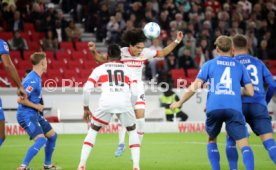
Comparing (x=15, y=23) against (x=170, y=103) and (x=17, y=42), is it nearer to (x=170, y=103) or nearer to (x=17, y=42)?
(x=17, y=42)

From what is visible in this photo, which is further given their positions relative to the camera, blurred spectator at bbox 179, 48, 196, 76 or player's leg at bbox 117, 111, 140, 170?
blurred spectator at bbox 179, 48, 196, 76

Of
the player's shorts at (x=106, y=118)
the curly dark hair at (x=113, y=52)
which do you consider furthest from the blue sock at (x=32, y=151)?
the curly dark hair at (x=113, y=52)

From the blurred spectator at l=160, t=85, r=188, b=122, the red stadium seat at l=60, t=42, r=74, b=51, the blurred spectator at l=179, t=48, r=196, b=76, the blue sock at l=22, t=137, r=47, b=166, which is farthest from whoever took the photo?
the red stadium seat at l=60, t=42, r=74, b=51

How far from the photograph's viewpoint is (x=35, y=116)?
11766 millimetres

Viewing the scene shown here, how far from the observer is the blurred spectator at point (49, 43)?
82.2ft

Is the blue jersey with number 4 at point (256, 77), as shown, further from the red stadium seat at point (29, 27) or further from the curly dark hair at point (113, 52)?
the red stadium seat at point (29, 27)

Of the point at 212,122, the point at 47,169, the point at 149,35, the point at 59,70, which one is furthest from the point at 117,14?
the point at 212,122

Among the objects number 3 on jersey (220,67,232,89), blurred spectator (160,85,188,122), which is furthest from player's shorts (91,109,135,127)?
blurred spectator (160,85,188,122)

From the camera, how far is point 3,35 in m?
24.9

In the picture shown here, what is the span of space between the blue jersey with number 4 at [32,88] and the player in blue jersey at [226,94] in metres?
2.96

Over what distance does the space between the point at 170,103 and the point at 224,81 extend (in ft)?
45.0

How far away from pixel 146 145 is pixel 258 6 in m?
13.3

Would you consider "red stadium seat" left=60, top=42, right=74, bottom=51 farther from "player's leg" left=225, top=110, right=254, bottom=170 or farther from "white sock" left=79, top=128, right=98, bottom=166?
"player's leg" left=225, top=110, right=254, bottom=170

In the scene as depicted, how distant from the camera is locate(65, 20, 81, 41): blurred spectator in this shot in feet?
85.1
